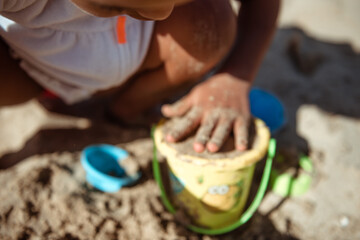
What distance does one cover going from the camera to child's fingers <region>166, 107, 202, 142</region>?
941 mm

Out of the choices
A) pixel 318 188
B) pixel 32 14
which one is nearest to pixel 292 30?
pixel 318 188

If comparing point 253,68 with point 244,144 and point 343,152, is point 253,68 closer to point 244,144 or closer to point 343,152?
point 244,144

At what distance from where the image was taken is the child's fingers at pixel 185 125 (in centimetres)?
94

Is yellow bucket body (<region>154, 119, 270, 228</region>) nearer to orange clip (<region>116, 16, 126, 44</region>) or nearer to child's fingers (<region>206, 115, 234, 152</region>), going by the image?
child's fingers (<region>206, 115, 234, 152</region>)

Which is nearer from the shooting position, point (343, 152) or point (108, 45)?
point (108, 45)

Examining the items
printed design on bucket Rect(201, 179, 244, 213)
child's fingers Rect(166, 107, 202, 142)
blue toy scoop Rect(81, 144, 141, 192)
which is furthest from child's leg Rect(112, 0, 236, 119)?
printed design on bucket Rect(201, 179, 244, 213)

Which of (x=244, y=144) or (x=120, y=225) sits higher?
(x=244, y=144)

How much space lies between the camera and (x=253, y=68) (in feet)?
3.82

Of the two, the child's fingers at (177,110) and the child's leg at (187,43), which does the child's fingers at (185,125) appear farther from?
the child's leg at (187,43)

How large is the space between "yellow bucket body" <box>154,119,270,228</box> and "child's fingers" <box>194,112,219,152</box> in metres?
0.04

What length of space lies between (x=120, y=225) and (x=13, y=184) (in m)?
0.40

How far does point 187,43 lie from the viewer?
1.05 meters

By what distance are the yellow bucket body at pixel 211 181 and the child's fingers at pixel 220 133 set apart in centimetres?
5

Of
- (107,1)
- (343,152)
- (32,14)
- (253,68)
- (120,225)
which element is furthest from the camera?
(343,152)
